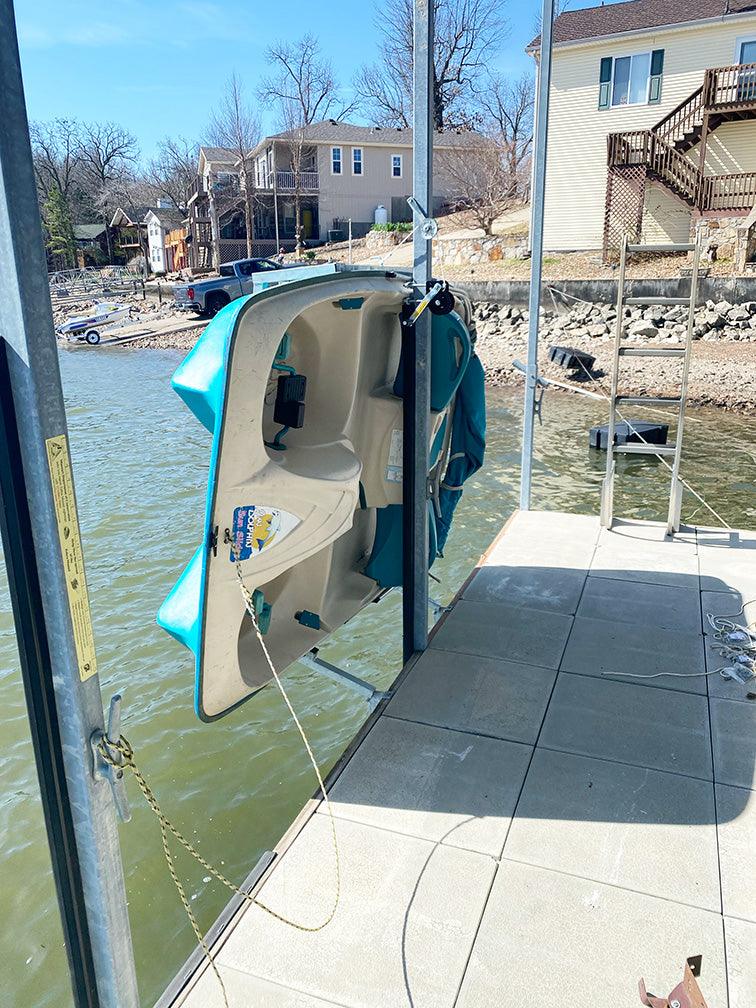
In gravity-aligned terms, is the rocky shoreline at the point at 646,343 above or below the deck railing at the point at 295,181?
below

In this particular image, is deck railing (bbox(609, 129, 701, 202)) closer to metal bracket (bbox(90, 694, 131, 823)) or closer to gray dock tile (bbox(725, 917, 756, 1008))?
gray dock tile (bbox(725, 917, 756, 1008))

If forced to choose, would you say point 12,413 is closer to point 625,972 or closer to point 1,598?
point 625,972

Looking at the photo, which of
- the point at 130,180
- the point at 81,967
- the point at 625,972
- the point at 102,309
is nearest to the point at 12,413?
the point at 81,967

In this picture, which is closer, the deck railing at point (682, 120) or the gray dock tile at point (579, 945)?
the gray dock tile at point (579, 945)

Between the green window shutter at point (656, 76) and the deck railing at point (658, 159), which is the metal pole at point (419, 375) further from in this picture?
the green window shutter at point (656, 76)

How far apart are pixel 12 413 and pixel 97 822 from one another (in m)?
0.97

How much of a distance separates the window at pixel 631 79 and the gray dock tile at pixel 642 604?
2326 cm

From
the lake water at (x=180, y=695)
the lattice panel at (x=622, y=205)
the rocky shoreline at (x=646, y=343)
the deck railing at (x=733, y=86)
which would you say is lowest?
the lake water at (x=180, y=695)

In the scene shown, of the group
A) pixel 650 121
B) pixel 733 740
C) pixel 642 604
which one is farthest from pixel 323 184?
pixel 733 740

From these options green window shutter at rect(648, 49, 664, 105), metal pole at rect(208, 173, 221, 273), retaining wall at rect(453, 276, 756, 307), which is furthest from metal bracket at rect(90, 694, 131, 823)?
metal pole at rect(208, 173, 221, 273)

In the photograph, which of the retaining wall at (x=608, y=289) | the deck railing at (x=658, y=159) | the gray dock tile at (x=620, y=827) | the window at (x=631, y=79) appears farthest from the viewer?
the window at (x=631, y=79)

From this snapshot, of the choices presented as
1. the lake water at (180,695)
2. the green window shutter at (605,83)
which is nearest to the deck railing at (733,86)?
the green window shutter at (605,83)

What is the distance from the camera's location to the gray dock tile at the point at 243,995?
2482 mm

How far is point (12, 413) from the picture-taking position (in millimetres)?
1640
